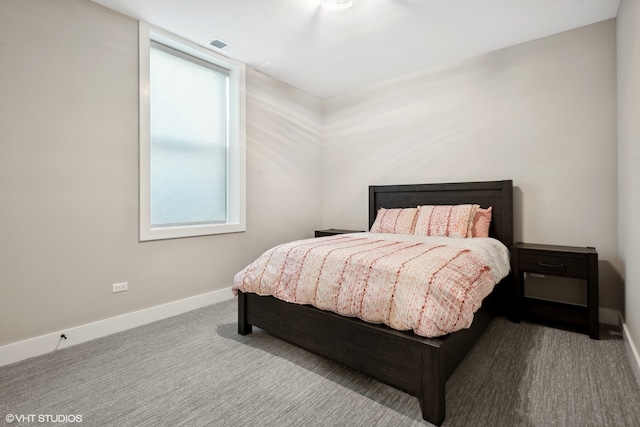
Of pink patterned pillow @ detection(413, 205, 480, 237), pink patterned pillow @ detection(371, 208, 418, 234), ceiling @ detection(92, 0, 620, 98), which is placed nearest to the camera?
ceiling @ detection(92, 0, 620, 98)

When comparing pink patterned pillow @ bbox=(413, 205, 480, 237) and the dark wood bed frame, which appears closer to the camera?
the dark wood bed frame

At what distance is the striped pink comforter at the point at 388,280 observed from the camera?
4.76 ft

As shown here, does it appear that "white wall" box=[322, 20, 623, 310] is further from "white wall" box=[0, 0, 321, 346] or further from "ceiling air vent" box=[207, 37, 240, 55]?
"white wall" box=[0, 0, 321, 346]

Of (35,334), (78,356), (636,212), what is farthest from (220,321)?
(636,212)

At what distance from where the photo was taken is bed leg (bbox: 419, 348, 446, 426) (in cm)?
136

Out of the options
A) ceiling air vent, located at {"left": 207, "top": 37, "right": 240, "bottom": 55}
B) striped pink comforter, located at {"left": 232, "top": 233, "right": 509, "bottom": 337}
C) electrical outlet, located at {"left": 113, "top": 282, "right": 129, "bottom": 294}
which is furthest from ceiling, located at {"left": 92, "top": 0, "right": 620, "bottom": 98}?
electrical outlet, located at {"left": 113, "top": 282, "right": 129, "bottom": 294}

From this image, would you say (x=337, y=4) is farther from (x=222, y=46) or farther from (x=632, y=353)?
(x=632, y=353)

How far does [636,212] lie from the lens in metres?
1.77

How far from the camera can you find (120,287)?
8.06 ft

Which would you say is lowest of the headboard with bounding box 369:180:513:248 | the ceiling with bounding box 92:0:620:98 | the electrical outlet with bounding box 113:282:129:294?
the electrical outlet with bounding box 113:282:129:294

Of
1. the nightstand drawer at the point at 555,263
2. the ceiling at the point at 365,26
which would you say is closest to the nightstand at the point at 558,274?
the nightstand drawer at the point at 555,263

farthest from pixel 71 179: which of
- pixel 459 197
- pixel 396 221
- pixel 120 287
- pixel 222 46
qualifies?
pixel 459 197

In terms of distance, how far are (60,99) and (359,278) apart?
246 centimetres

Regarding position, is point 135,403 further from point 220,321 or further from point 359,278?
point 359,278
